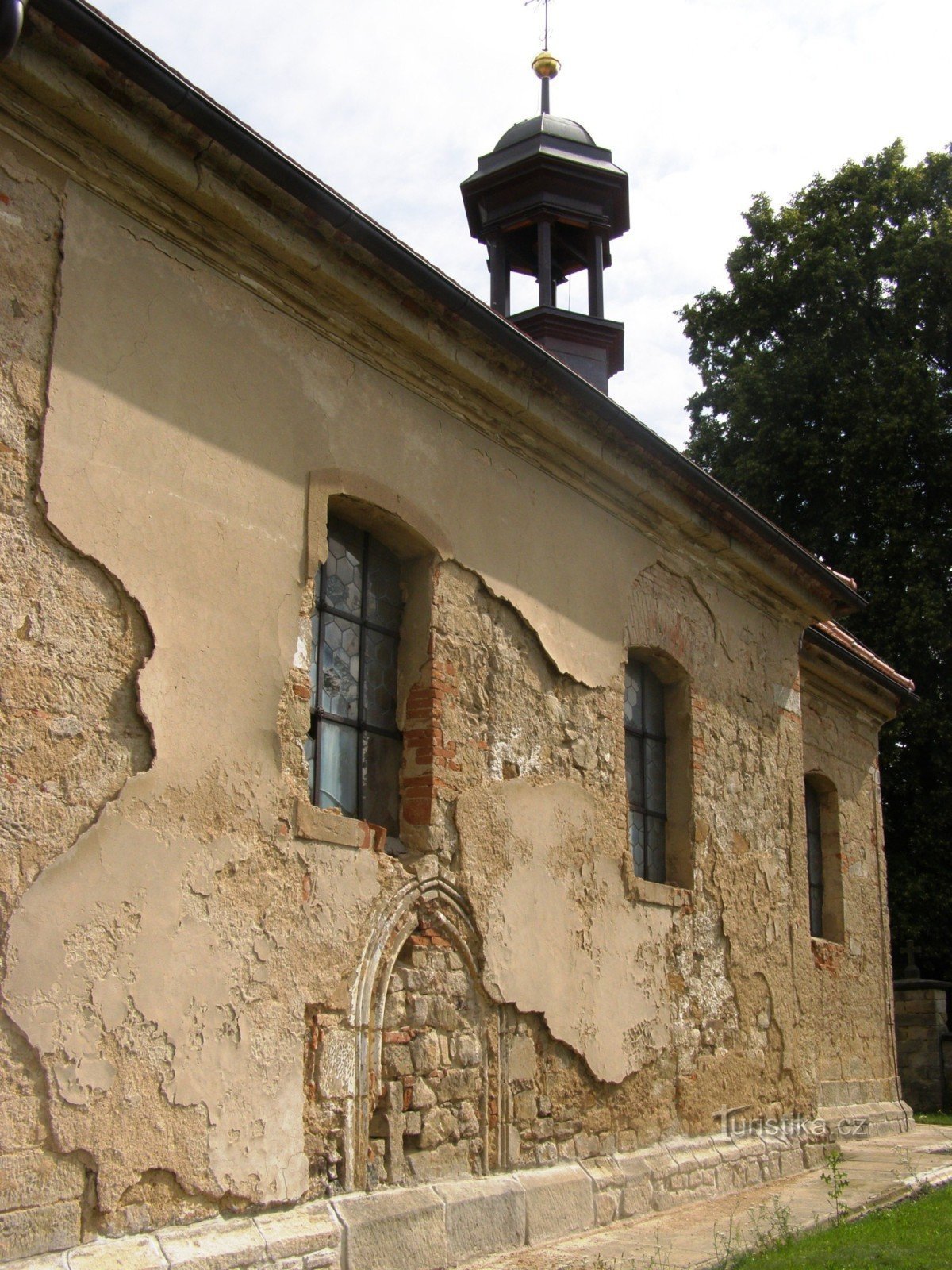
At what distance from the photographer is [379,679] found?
6367 mm

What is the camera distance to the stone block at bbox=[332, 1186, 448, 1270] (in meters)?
5.19

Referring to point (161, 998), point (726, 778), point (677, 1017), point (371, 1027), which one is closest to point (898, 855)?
point (726, 778)

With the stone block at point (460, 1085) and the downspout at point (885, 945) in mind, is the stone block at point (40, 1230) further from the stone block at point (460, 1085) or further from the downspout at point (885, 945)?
the downspout at point (885, 945)

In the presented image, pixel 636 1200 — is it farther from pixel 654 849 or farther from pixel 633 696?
pixel 633 696

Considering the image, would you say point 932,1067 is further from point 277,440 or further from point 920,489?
point 277,440

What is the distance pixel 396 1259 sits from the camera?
5.33 metres

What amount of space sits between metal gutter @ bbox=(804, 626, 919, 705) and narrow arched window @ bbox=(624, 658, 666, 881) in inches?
110

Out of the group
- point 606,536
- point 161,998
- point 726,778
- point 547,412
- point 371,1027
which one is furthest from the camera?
point 726,778

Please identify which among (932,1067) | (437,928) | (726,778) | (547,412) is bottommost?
(932,1067)

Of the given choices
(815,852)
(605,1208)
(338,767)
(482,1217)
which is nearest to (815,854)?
(815,852)

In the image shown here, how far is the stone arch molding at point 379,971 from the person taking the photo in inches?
214

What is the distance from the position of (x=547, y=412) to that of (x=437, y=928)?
310 cm

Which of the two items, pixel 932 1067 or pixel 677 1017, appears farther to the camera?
pixel 932 1067

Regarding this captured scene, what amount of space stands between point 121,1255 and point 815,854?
30.9 feet
